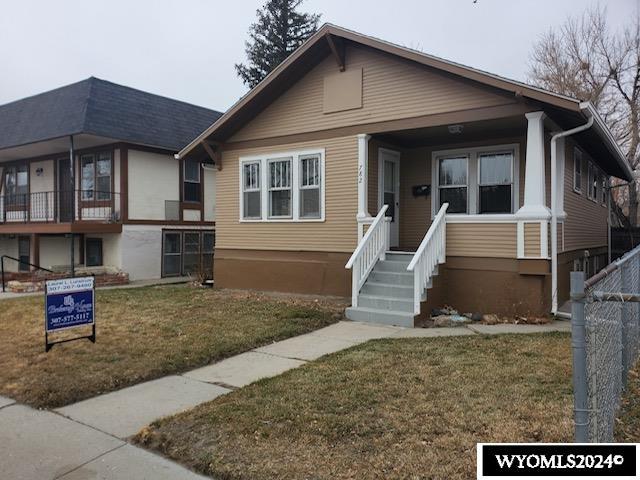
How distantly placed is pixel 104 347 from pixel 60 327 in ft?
2.06

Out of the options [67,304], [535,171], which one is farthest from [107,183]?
[535,171]

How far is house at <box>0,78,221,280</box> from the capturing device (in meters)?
16.0

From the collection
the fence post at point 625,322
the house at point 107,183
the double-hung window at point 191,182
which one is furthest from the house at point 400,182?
the double-hung window at point 191,182

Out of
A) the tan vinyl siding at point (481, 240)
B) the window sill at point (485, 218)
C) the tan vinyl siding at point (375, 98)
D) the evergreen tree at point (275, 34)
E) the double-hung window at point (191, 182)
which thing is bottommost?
the tan vinyl siding at point (481, 240)

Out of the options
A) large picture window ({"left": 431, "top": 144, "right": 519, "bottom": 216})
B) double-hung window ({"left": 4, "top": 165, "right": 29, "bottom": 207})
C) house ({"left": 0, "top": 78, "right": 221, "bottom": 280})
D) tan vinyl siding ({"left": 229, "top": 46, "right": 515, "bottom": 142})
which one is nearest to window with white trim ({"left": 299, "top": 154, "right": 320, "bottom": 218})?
tan vinyl siding ({"left": 229, "top": 46, "right": 515, "bottom": 142})

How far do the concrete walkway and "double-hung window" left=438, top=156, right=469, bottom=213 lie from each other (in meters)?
5.28

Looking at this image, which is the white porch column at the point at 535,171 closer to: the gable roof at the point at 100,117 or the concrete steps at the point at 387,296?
the concrete steps at the point at 387,296

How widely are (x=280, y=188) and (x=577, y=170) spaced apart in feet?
23.6

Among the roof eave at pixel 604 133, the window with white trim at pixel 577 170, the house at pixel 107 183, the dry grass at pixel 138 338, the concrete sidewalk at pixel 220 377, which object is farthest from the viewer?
the house at pixel 107 183

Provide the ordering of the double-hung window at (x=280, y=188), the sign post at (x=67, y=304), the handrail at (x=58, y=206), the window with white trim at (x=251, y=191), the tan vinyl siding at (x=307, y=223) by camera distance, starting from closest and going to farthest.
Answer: the sign post at (x=67, y=304) → the tan vinyl siding at (x=307, y=223) → the double-hung window at (x=280, y=188) → the window with white trim at (x=251, y=191) → the handrail at (x=58, y=206)

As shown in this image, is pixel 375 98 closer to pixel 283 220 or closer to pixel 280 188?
pixel 280 188

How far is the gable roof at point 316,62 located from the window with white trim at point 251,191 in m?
1.08

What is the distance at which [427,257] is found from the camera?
909 centimetres

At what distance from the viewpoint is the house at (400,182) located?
29.8 ft
